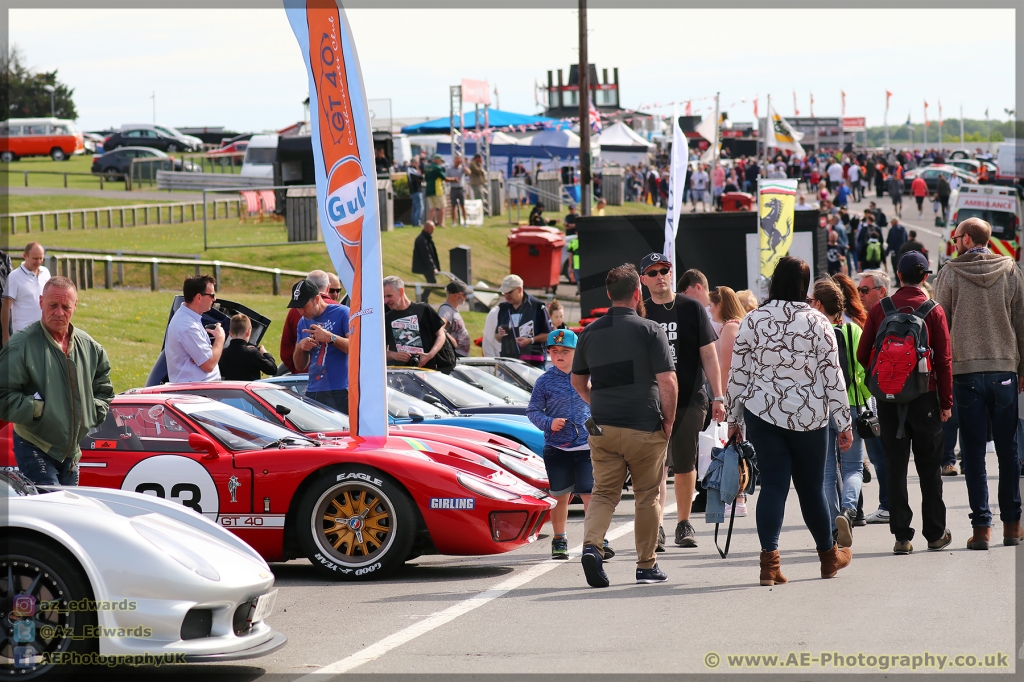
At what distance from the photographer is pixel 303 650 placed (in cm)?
586

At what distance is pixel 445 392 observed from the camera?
37.7ft

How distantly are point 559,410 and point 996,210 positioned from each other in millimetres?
24218

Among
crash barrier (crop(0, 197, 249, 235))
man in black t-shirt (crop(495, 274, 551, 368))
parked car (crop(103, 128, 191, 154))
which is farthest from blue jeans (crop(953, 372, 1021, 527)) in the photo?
parked car (crop(103, 128, 191, 154))

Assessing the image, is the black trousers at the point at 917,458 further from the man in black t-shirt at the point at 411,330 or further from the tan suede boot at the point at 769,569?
the man in black t-shirt at the point at 411,330

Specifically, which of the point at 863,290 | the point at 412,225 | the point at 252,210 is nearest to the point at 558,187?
the point at 412,225

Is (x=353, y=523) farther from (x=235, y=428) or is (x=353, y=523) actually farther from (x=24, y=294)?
(x=24, y=294)

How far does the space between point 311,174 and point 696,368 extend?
84.6 feet

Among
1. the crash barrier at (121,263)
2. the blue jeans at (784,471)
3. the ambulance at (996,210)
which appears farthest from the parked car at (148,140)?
the blue jeans at (784,471)

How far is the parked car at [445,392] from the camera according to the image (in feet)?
37.1

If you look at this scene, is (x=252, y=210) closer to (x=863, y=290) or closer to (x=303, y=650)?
(x=863, y=290)

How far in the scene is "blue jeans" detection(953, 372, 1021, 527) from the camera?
25.7 feet

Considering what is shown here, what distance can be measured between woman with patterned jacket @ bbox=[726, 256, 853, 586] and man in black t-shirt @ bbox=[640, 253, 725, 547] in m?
1.12

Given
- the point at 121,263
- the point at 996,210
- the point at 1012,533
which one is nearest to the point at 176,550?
the point at 1012,533

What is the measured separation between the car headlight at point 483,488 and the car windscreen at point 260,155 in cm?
3909
